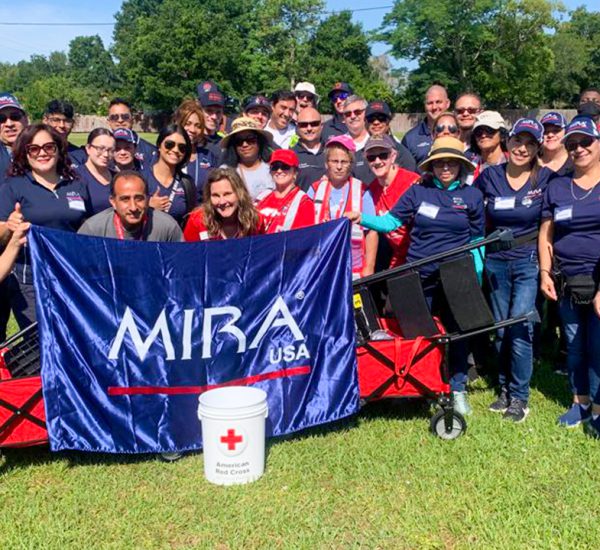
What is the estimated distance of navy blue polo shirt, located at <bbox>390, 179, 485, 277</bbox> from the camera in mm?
5215

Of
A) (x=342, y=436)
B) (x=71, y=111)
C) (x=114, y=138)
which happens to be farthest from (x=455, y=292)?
(x=71, y=111)

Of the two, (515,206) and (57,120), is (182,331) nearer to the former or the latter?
(515,206)

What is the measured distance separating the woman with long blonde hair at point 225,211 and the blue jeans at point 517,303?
6.49 ft

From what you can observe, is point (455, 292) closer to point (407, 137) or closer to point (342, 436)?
point (342, 436)

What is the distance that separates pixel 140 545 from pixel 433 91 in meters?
5.73

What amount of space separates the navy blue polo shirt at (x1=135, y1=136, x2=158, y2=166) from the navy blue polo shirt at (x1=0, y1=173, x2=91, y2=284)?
4.66ft

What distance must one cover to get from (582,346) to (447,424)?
4.14ft

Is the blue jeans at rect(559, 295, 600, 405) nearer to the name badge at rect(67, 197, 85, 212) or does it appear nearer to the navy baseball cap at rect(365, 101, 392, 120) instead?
the navy baseball cap at rect(365, 101, 392, 120)

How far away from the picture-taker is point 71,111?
7.21 metres

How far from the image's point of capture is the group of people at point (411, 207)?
16.2 ft

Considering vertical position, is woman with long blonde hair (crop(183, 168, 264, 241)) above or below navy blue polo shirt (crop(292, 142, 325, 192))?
below

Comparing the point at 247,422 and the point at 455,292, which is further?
the point at 455,292

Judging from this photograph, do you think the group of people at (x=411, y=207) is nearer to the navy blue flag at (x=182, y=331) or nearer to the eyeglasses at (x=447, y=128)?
the eyeglasses at (x=447, y=128)

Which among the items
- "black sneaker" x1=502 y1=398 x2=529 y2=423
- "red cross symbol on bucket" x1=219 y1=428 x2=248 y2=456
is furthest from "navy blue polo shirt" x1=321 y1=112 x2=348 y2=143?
"red cross symbol on bucket" x1=219 y1=428 x2=248 y2=456
